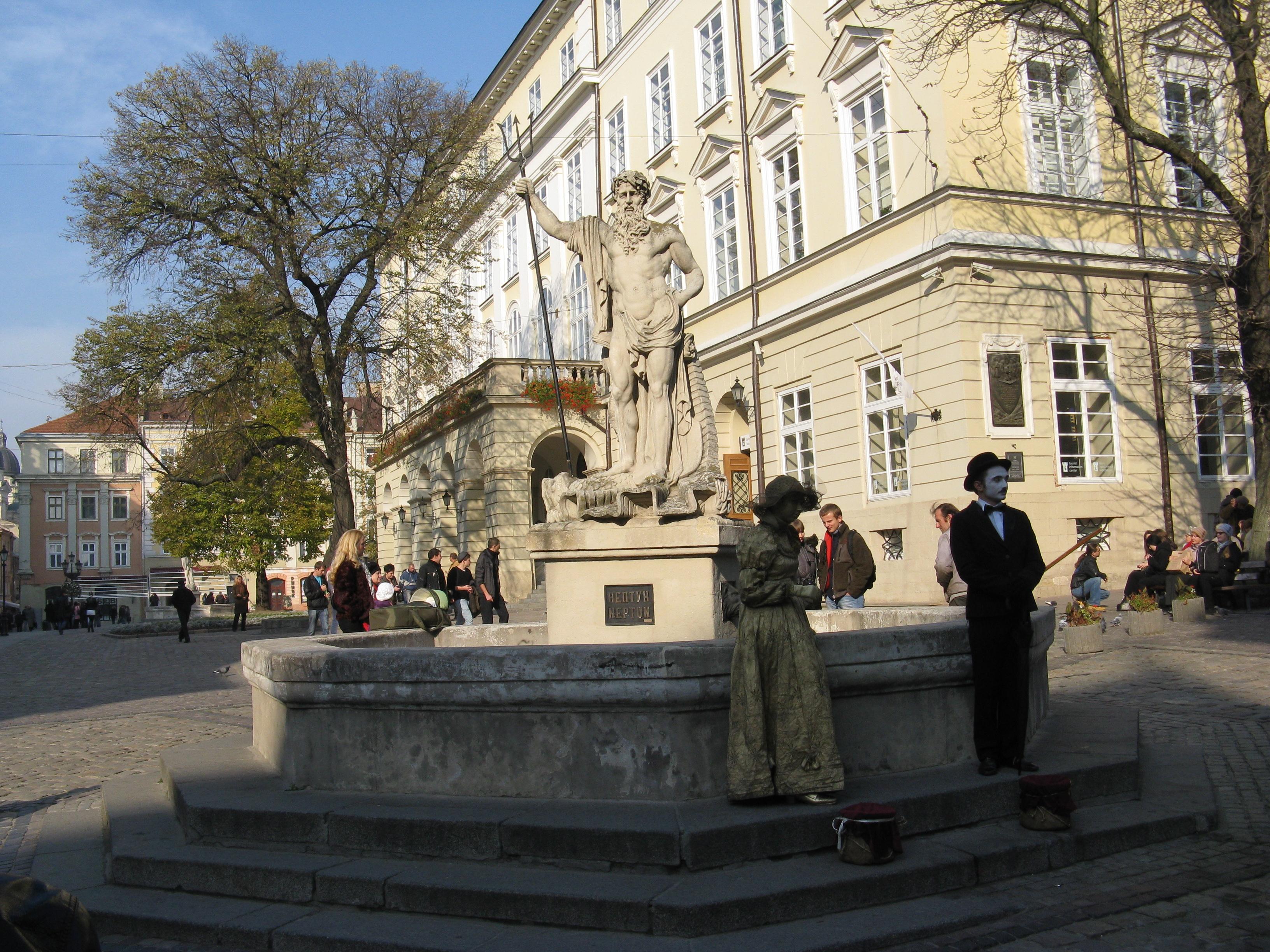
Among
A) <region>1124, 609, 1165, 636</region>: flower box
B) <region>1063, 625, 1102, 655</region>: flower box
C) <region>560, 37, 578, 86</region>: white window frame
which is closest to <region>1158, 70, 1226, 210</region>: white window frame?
<region>1124, 609, 1165, 636</region>: flower box

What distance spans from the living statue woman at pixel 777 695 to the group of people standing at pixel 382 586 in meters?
5.20

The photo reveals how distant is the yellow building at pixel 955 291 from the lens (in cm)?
1869

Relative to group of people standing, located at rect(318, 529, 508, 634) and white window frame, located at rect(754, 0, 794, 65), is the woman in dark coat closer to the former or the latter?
group of people standing, located at rect(318, 529, 508, 634)

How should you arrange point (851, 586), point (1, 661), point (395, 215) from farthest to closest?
→ point (395, 215), point (1, 661), point (851, 586)

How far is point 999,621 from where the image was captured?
17.8 ft

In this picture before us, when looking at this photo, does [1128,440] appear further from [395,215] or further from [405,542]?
[405,542]

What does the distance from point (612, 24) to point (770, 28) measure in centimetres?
989

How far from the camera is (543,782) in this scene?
4.93 meters

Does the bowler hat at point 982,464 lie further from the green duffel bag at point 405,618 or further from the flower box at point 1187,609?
the flower box at point 1187,609

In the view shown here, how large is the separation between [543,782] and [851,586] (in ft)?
24.9

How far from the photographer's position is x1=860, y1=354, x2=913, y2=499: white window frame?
65.1 feet

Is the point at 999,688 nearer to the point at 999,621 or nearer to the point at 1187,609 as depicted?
the point at 999,621

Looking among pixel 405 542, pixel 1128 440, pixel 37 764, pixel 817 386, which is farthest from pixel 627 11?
pixel 37 764

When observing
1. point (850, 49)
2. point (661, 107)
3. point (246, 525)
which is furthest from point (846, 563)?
point (246, 525)
